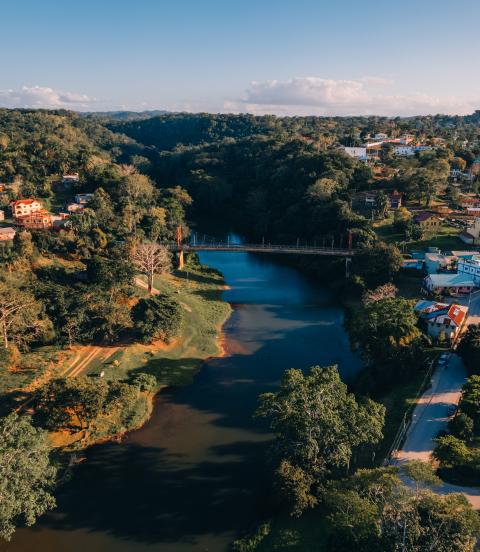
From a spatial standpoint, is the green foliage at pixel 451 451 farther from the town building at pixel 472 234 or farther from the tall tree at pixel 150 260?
the town building at pixel 472 234

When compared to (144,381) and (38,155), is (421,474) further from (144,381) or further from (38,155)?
(38,155)

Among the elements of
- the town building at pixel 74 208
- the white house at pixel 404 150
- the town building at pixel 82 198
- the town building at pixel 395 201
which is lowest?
the town building at pixel 74 208

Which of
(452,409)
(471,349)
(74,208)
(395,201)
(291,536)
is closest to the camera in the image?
(291,536)

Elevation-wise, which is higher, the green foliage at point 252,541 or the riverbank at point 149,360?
the riverbank at point 149,360

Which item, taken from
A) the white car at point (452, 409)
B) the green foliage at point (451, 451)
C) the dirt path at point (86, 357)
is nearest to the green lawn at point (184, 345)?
the dirt path at point (86, 357)

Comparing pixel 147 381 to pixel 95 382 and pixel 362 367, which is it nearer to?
pixel 95 382

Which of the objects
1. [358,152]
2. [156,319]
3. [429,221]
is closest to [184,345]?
[156,319]

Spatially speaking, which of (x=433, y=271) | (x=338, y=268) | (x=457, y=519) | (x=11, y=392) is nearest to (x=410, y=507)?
(x=457, y=519)
